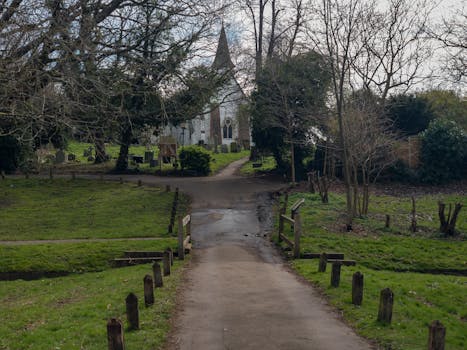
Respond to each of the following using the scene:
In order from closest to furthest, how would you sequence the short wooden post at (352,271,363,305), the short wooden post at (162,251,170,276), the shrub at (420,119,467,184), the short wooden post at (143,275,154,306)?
the short wooden post at (143,275,154,306) < the short wooden post at (352,271,363,305) < the short wooden post at (162,251,170,276) < the shrub at (420,119,467,184)

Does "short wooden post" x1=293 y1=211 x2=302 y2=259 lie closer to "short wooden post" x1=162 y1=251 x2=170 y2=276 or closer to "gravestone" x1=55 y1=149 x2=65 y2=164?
"short wooden post" x1=162 y1=251 x2=170 y2=276

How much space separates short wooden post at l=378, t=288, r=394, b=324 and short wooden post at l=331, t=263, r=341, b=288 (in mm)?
2746

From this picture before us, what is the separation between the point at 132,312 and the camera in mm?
8570

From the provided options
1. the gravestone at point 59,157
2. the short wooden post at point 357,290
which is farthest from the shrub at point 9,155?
the short wooden post at point 357,290

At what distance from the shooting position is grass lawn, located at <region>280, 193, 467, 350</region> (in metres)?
9.30

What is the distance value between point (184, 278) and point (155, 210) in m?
11.3

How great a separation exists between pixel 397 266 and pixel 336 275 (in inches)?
194

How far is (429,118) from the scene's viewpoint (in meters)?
37.1

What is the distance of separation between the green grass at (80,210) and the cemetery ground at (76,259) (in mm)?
40

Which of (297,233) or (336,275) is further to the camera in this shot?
(297,233)

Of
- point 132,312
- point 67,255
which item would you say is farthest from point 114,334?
point 67,255

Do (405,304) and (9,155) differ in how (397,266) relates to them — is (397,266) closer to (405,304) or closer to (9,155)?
(405,304)

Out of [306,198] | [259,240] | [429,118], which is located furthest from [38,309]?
[429,118]

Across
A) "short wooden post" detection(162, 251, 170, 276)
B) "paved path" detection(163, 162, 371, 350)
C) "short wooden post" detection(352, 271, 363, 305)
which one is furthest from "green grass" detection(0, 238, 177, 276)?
"short wooden post" detection(352, 271, 363, 305)
